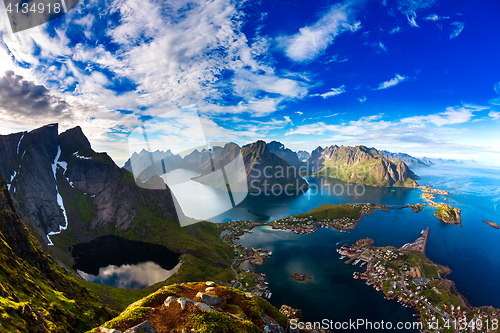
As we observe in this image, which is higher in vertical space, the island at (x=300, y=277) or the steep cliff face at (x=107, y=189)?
the steep cliff face at (x=107, y=189)

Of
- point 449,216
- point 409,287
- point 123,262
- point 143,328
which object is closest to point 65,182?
point 123,262

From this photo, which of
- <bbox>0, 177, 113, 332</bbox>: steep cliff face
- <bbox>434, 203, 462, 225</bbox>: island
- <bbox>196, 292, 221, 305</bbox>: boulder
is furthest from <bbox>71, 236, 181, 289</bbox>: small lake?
<bbox>434, 203, 462, 225</bbox>: island

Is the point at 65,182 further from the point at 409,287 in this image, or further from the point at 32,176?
the point at 409,287

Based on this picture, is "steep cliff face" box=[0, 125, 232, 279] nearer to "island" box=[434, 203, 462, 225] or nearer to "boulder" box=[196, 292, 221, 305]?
"boulder" box=[196, 292, 221, 305]

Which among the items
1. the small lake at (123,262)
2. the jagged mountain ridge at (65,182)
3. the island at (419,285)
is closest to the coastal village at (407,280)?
the island at (419,285)

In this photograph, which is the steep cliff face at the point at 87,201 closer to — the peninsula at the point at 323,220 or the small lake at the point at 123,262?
the small lake at the point at 123,262

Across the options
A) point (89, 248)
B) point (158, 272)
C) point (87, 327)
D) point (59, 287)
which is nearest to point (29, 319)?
point (87, 327)
